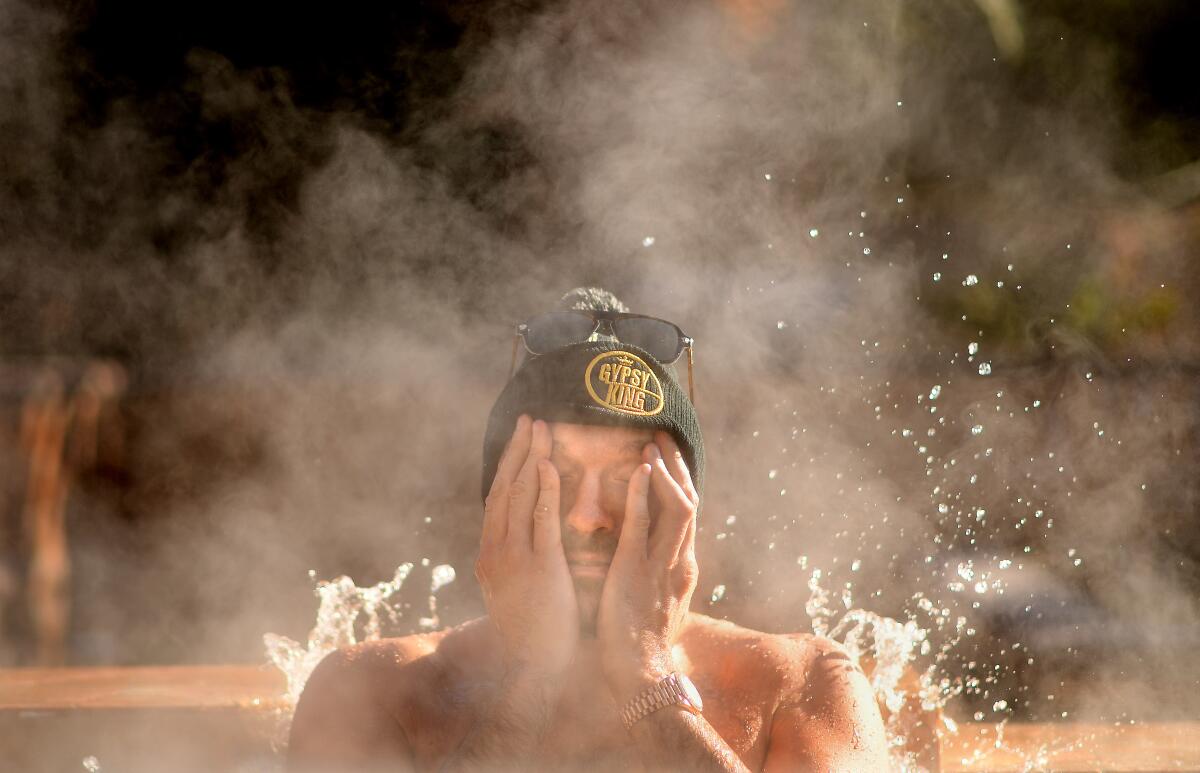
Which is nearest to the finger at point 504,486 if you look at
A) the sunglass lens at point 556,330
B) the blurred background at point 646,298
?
the sunglass lens at point 556,330

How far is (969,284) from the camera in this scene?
303cm

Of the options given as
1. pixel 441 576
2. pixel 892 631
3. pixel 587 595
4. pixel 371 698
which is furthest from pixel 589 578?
pixel 892 631

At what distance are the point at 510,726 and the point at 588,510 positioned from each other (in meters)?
0.41

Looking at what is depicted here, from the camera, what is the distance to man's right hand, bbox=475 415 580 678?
1760mm

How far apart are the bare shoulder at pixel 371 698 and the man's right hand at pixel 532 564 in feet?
0.79

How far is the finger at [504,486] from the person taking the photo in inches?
A: 70.2

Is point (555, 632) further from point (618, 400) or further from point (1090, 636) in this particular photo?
point (1090, 636)

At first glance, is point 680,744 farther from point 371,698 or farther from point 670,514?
point 371,698

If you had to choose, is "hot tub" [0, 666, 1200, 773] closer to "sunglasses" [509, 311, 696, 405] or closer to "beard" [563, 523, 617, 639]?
"beard" [563, 523, 617, 639]

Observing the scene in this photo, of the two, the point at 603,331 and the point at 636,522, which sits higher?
the point at 603,331

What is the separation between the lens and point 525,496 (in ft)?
5.79

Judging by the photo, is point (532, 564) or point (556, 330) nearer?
point (532, 564)

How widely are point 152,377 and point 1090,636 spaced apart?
10.9 ft

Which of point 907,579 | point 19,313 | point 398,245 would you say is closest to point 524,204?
point 398,245
